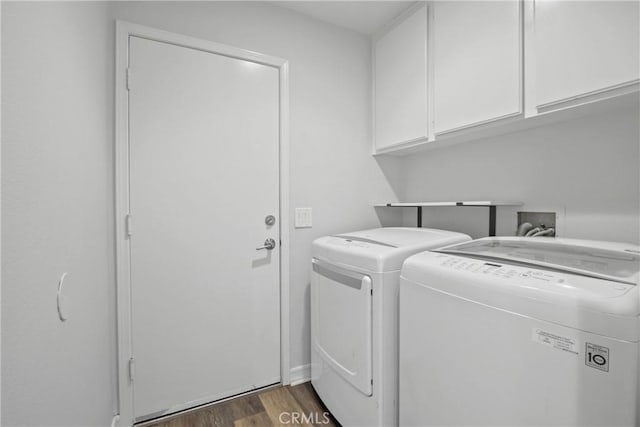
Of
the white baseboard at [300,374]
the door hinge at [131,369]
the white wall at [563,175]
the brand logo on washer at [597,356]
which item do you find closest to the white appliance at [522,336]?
the brand logo on washer at [597,356]

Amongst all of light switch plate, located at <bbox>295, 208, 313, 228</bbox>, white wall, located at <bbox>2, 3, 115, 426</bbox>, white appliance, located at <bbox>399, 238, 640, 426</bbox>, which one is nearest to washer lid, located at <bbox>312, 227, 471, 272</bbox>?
white appliance, located at <bbox>399, 238, 640, 426</bbox>

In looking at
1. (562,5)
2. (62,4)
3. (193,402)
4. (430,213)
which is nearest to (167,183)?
(62,4)

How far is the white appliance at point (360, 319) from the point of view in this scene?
1.16 m

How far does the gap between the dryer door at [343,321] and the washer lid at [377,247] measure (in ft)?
0.19

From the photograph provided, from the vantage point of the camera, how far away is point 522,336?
713 millimetres

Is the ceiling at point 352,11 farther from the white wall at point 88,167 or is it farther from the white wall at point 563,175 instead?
the white wall at point 563,175

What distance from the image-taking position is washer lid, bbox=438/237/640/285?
0.76m

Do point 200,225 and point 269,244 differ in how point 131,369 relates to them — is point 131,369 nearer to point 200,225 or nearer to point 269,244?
point 200,225

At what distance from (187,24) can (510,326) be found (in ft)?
6.57

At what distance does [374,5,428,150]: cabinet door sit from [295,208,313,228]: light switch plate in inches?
29.0

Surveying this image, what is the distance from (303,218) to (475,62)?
4.20 ft

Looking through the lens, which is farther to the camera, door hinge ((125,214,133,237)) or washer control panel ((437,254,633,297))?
door hinge ((125,214,133,237))

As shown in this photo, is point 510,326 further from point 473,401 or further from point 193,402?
point 193,402

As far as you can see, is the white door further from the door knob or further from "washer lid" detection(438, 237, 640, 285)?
"washer lid" detection(438, 237, 640, 285)
